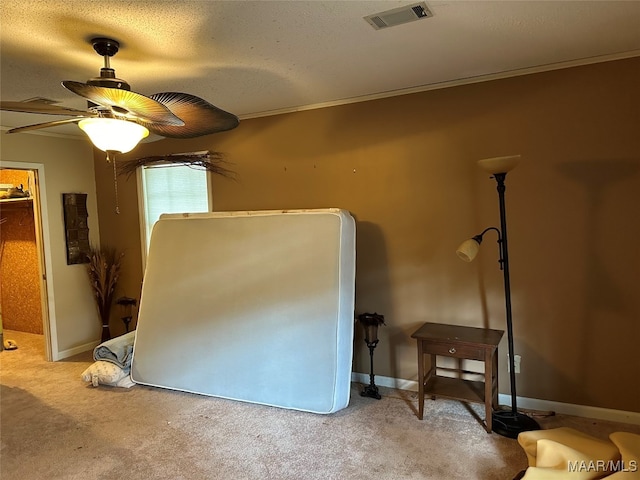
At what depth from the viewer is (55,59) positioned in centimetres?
247

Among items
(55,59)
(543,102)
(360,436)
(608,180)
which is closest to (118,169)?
(55,59)

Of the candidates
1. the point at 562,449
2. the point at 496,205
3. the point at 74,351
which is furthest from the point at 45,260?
the point at 562,449

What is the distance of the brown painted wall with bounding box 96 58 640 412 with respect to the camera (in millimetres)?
2848

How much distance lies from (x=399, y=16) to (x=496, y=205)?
5.25 ft

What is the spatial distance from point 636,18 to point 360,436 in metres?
2.74

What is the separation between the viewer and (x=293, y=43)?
2367mm

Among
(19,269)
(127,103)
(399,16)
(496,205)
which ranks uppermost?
(399,16)

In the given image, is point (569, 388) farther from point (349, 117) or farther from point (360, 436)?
point (349, 117)

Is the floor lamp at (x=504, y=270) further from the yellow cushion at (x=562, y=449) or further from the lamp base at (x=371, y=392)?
the lamp base at (x=371, y=392)

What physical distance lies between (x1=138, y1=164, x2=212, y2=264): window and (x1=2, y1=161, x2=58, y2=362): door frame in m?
0.90

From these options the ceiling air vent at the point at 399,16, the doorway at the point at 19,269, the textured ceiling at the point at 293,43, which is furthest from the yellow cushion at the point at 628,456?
the doorway at the point at 19,269

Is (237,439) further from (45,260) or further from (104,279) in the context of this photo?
(45,260)

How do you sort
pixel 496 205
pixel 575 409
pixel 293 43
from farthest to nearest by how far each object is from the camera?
1. pixel 496 205
2. pixel 575 409
3. pixel 293 43

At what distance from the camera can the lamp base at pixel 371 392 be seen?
3396 mm
